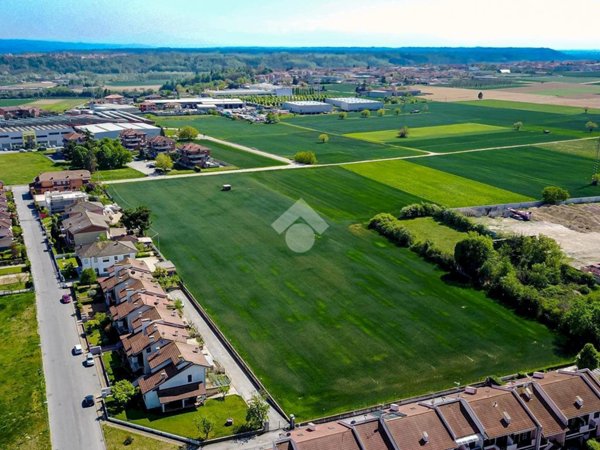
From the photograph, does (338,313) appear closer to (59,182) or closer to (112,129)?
(59,182)

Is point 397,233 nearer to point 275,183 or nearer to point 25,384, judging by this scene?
point 275,183

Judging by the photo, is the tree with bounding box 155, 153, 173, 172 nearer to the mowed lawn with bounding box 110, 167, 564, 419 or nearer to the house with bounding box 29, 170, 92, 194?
the house with bounding box 29, 170, 92, 194

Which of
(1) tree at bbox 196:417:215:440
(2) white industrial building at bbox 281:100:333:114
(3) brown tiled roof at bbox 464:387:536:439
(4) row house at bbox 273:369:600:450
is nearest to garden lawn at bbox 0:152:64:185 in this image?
(1) tree at bbox 196:417:215:440

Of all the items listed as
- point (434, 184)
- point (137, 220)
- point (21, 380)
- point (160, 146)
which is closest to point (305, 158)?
point (434, 184)

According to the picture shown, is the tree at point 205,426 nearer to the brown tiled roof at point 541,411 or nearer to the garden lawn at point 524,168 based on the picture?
the brown tiled roof at point 541,411

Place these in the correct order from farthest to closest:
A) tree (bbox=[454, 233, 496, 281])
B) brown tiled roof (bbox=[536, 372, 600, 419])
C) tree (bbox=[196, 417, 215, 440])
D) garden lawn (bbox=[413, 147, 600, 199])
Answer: garden lawn (bbox=[413, 147, 600, 199]) < tree (bbox=[454, 233, 496, 281]) < tree (bbox=[196, 417, 215, 440]) < brown tiled roof (bbox=[536, 372, 600, 419])

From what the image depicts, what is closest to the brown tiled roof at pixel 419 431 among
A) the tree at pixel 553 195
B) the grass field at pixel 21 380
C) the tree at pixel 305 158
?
the grass field at pixel 21 380
